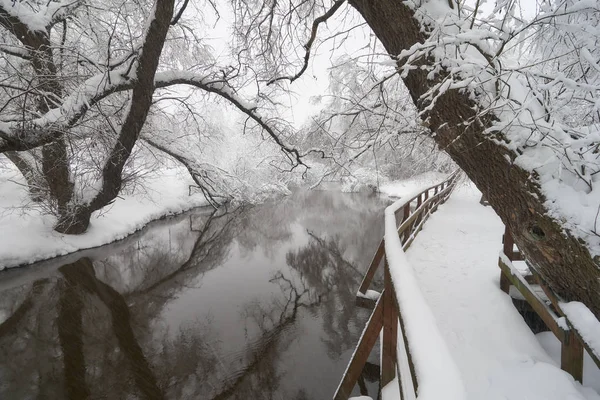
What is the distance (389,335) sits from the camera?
240 centimetres

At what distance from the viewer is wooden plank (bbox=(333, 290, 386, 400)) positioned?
107 inches

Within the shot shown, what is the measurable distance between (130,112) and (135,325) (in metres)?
4.48

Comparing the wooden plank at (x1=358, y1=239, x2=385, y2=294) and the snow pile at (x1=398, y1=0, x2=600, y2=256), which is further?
the wooden plank at (x1=358, y1=239, x2=385, y2=294)

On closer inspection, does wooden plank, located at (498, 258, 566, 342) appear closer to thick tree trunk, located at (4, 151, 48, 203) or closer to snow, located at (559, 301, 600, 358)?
snow, located at (559, 301, 600, 358)

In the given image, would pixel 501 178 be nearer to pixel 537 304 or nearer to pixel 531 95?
pixel 531 95

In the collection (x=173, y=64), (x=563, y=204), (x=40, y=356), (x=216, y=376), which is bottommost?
(x=216, y=376)

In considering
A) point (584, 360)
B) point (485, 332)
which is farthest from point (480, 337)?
point (584, 360)

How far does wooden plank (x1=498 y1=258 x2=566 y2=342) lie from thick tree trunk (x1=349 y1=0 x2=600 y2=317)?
31cm

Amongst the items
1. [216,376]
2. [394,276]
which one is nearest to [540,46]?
[394,276]

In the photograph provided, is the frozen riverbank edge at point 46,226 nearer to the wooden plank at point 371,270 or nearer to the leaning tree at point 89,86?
the leaning tree at point 89,86

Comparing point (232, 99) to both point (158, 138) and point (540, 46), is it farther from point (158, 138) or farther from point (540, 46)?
point (540, 46)

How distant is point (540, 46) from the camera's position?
7.76 ft

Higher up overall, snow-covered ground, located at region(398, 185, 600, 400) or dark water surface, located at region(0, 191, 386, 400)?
snow-covered ground, located at region(398, 185, 600, 400)

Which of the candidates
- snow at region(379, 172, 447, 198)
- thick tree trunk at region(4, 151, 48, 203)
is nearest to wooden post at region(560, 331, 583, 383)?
thick tree trunk at region(4, 151, 48, 203)
